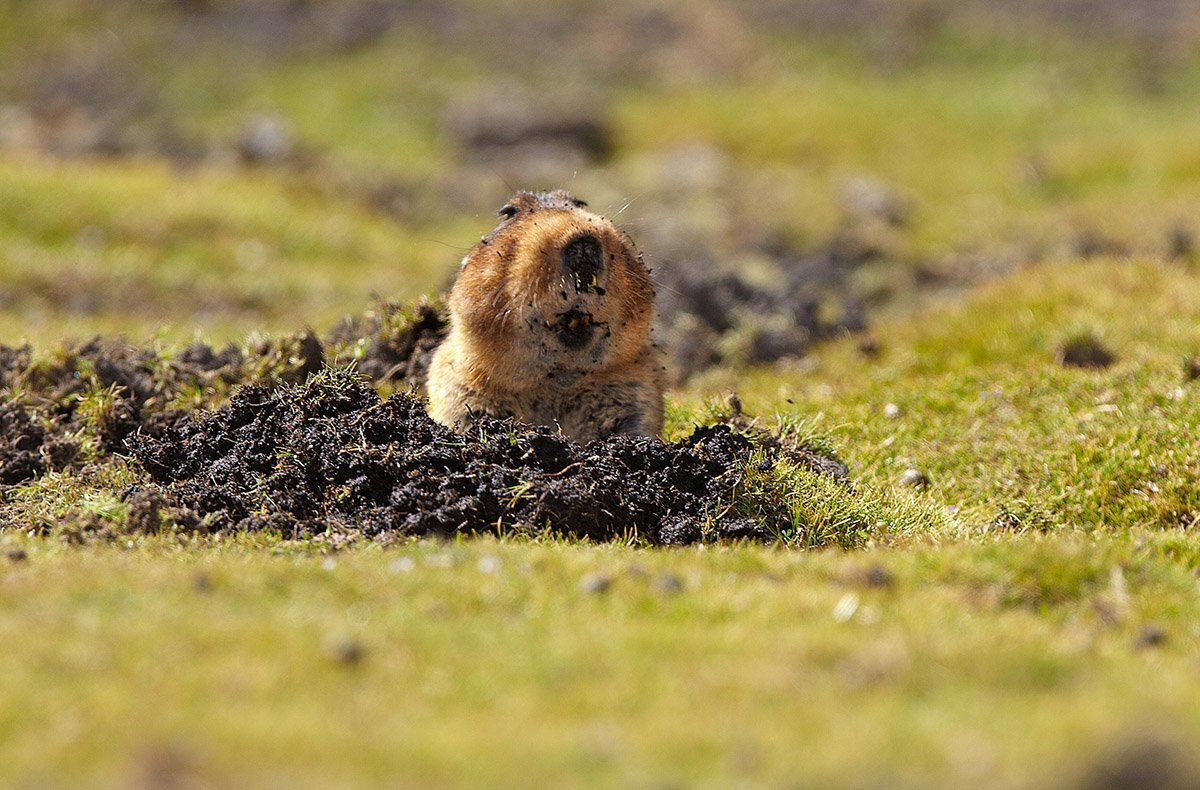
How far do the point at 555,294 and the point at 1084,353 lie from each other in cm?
421

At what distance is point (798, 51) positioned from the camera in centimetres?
2906

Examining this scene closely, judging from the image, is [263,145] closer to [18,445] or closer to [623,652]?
[18,445]

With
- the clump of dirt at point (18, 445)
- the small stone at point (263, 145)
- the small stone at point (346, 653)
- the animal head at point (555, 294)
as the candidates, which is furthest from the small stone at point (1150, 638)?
the small stone at point (263, 145)

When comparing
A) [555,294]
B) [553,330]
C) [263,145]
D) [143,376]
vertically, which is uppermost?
[263,145]

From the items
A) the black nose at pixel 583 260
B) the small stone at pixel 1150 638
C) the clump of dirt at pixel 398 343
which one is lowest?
the small stone at pixel 1150 638

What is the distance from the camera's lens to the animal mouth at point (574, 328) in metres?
6.40

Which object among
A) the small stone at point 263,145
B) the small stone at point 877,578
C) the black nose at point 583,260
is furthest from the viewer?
the small stone at point 263,145

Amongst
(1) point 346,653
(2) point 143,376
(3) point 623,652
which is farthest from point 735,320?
(1) point 346,653

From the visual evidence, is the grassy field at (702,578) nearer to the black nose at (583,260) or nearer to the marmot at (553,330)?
the marmot at (553,330)

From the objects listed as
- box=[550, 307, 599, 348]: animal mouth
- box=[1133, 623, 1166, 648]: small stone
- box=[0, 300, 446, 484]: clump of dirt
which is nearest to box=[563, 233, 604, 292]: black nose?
box=[550, 307, 599, 348]: animal mouth

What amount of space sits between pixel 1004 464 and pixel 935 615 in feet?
9.48

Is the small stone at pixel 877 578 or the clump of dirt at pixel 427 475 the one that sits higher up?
the clump of dirt at pixel 427 475

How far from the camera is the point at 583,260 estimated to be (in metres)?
6.31

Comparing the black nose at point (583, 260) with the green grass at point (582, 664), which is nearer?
the green grass at point (582, 664)
